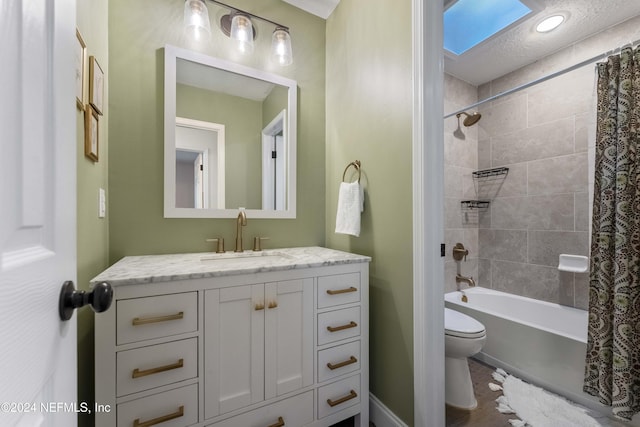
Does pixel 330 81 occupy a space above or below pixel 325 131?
above

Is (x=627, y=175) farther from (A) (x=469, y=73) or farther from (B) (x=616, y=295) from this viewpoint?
(A) (x=469, y=73)

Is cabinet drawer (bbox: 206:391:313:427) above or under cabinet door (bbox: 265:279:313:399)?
under

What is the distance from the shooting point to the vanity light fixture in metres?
1.58

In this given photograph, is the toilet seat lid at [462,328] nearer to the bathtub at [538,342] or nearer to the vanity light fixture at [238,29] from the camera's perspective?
the bathtub at [538,342]

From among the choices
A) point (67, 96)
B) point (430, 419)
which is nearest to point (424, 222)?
point (430, 419)

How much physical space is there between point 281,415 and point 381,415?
1.99 feet

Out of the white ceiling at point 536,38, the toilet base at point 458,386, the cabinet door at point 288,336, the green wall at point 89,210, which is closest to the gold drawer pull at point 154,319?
the green wall at point 89,210

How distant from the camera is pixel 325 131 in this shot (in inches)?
82.0

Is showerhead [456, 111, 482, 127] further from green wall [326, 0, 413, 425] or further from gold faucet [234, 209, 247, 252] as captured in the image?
gold faucet [234, 209, 247, 252]

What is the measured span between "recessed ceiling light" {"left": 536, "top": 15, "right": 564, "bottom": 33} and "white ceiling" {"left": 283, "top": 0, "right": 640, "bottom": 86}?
0.04 metres

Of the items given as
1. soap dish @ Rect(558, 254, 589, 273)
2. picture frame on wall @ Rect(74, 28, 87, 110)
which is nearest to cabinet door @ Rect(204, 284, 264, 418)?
picture frame on wall @ Rect(74, 28, 87, 110)

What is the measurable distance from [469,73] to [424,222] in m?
2.16

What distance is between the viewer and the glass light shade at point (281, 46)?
183 centimetres

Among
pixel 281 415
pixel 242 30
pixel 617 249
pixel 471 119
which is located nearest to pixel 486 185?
pixel 471 119
